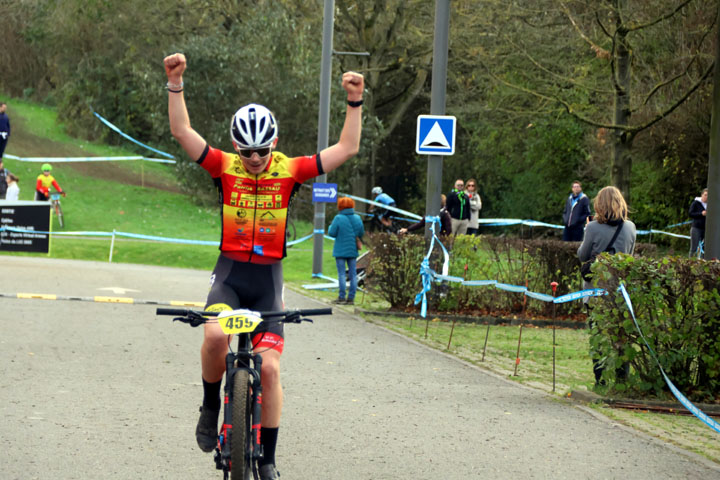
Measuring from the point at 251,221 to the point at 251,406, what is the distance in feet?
3.19

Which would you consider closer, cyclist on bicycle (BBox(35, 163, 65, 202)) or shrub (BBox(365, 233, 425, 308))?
shrub (BBox(365, 233, 425, 308))

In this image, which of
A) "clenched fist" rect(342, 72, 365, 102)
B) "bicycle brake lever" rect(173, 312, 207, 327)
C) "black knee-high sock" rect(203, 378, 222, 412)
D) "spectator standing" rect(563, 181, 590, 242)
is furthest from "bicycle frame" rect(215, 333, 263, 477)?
"spectator standing" rect(563, 181, 590, 242)

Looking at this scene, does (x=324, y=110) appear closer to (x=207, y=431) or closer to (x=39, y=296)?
(x=39, y=296)

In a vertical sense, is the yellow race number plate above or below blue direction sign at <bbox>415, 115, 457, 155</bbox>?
below

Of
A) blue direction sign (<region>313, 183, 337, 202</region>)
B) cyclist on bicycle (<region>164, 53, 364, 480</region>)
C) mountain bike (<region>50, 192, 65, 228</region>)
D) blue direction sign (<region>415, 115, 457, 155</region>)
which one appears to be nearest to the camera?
cyclist on bicycle (<region>164, 53, 364, 480</region>)

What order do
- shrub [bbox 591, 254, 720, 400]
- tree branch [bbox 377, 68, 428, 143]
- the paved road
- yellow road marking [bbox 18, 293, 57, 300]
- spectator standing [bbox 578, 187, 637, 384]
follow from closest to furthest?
1. the paved road
2. shrub [bbox 591, 254, 720, 400]
3. spectator standing [bbox 578, 187, 637, 384]
4. yellow road marking [bbox 18, 293, 57, 300]
5. tree branch [bbox 377, 68, 428, 143]

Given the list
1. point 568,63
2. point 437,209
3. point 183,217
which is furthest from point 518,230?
point 437,209

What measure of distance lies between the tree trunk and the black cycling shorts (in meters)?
21.1

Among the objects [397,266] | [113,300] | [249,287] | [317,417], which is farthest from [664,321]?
[113,300]

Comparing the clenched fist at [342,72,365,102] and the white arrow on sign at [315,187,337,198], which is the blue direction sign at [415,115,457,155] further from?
the clenched fist at [342,72,365,102]

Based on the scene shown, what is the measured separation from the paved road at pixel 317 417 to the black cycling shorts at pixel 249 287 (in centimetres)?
114

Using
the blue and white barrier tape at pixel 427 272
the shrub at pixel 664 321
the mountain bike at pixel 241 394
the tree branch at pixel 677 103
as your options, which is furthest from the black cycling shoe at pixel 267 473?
the tree branch at pixel 677 103

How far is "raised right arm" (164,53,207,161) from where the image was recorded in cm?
582

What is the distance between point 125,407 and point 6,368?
217cm
